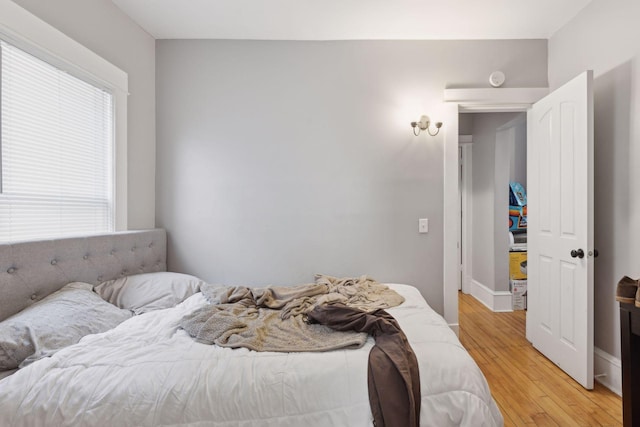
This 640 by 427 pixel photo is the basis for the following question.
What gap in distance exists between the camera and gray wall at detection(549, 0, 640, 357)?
1.92 meters

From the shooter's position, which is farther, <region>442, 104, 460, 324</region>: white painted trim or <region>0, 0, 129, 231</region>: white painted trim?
<region>442, 104, 460, 324</region>: white painted trim

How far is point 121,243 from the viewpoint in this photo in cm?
209

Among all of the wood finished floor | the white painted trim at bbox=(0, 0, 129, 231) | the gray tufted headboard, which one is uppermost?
the white painted trim at bbox=(0, 0, 129, 231)

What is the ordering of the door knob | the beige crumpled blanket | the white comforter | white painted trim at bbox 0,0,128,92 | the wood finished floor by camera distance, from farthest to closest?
the door knob, the wood finished floor, white painted trim at bbox 0,0,128,92, the beige crumpled blanket, the white comforter

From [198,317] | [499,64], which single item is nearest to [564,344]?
[499,64]

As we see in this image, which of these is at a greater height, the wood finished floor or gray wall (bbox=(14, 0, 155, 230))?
gray wall (bbox=(14, 0, 155, 230))

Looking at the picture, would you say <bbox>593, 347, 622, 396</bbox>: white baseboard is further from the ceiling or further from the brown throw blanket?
the ceiling

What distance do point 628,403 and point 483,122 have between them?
3137 millimetres

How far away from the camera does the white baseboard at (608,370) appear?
198 cm

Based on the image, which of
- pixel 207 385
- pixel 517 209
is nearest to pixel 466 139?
pixel 517 209

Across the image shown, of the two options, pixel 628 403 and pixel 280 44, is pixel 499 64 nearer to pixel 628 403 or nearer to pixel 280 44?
pixel 280 44

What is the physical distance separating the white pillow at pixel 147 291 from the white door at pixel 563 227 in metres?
2.62

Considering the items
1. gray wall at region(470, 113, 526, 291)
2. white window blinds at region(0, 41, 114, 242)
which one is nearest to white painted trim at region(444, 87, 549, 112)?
gray wall at region(470, 113, 526, 291)

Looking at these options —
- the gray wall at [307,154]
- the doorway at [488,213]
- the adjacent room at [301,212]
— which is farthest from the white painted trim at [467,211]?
A: the gray wall at [307,154]
